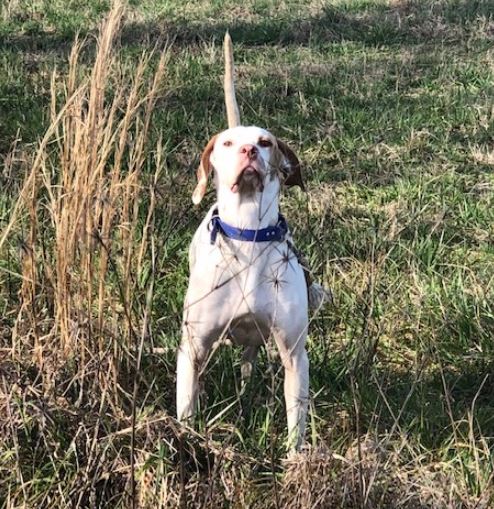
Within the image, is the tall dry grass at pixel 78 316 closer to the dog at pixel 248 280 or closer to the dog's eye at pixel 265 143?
the dog at pixel 248 280

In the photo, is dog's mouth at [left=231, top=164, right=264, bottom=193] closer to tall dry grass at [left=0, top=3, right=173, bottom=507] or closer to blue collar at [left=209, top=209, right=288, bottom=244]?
blue collar at [left=209, top=209, right=288, bottom=244]

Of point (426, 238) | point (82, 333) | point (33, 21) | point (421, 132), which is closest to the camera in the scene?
point (82, 333)

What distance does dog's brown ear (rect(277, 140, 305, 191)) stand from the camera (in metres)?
2.73

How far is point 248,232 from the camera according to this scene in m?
2.56

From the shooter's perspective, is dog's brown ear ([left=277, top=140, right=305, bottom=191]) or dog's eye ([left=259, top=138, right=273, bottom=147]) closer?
dog's eye ([left=259, top=138, right=273, bottom=147])

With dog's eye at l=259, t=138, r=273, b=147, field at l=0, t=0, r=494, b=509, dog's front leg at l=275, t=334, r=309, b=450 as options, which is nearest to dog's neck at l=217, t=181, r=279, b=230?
dog's eye at l=259, t=138, r=273, b=147

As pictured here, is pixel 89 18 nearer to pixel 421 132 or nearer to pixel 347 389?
pixel 421 132

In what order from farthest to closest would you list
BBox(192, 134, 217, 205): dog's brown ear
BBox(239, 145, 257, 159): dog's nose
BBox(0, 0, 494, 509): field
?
BBox(192, 134, 217, 205): dog's brown ear, BBox(239, 145, 257, 159): dog's nose, BBox(0, 0, 494, 509): field

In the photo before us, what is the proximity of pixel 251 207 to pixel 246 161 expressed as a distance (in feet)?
0.53

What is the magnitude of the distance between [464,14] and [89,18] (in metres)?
4.26

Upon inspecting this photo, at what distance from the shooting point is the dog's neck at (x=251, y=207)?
8.39 ft

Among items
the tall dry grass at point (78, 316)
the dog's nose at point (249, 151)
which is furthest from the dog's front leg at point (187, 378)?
the dog's nose at point (249, 151)

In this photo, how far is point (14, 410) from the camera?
93.1 inches

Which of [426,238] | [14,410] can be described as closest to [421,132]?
[426,238]
